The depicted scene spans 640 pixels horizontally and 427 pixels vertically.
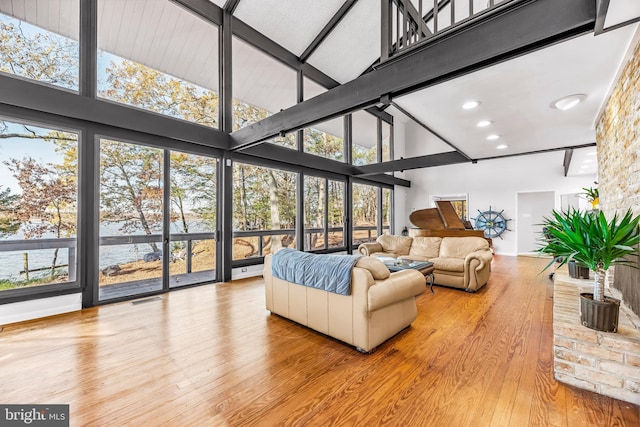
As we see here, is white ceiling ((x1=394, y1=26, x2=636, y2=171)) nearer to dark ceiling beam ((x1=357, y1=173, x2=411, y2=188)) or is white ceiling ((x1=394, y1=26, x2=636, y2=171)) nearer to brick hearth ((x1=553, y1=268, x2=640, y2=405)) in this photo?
brick hearth ((x1=553, y1=268, x2=640, y2=405))

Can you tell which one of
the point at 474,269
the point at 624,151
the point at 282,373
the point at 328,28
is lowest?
the point at 282,373

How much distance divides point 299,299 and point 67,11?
15.8ft

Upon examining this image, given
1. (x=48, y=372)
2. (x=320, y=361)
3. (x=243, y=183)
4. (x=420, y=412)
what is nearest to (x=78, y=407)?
(x=48, y=372)

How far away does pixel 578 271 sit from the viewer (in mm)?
3455

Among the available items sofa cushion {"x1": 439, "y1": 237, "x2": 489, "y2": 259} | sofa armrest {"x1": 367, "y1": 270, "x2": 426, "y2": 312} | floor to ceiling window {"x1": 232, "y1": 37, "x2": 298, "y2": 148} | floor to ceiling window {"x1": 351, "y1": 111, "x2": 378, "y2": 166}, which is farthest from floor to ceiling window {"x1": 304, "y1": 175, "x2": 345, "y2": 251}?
sofa armrest {"x1": 367, "y1": 270, "x2": 426, "y2": 312}

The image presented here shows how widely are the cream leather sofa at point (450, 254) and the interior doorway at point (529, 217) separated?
5.46 meters

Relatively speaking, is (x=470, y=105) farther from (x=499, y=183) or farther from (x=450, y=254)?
(x=499, y=183)

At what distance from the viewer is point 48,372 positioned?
2.19m

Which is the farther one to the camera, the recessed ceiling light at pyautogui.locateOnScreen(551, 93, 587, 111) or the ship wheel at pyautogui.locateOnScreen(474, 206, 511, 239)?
the ship wheel at pyautogui.locateOnScreen(474, 206, 511, 239)

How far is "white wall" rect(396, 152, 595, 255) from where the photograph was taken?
846cm

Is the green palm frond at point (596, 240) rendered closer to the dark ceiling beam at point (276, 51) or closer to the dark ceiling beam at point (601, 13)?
the dark ceiling beam at point (601, 13)

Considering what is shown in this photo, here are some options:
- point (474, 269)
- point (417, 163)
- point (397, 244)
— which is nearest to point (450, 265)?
point (474, 269)

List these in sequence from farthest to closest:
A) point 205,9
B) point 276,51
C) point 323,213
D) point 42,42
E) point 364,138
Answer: point 364,138
point 323,213
point 276,51
point 205,9
point 42,42

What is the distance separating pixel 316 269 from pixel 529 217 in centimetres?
960
